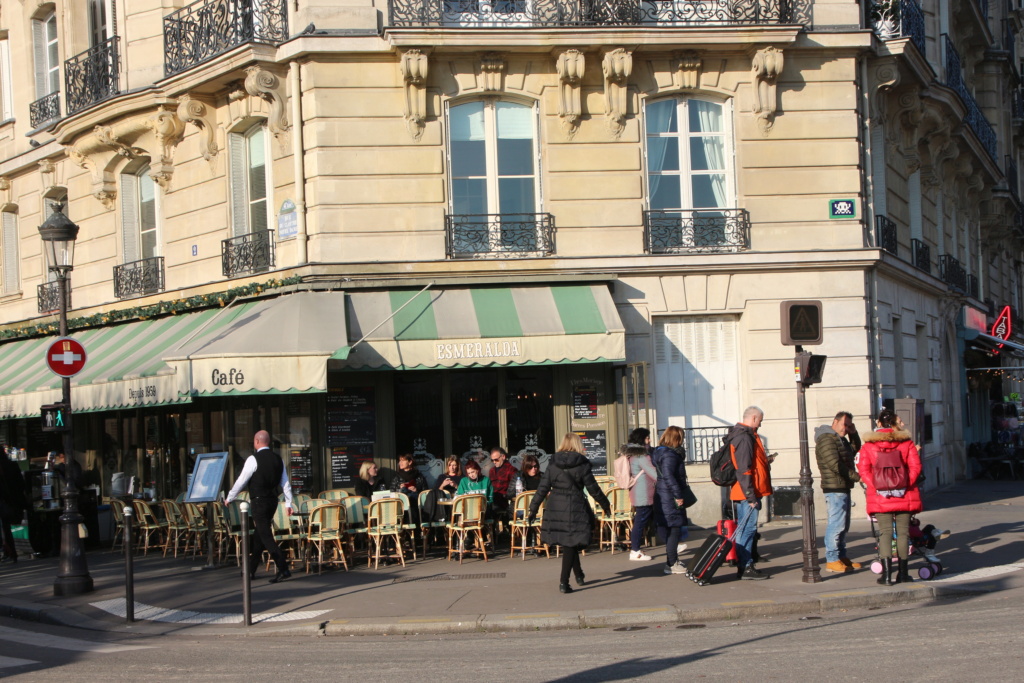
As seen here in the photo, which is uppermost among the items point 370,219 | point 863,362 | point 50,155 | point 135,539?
point 50,155

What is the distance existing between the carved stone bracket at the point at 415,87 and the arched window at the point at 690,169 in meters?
3.35

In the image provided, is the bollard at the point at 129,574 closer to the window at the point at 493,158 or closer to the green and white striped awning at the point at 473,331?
the green and white striped awning at the point at 473,331

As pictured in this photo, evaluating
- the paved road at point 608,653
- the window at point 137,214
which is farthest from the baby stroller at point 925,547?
Result: the window at point 137,214

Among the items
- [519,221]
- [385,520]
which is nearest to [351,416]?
[385,520]

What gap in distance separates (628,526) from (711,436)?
9.10 feet

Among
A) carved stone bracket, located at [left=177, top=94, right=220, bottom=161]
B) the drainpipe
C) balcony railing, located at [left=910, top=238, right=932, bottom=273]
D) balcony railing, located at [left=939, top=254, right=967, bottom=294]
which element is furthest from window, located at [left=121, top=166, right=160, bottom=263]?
balcony railing, located at [left=939, top=254, right=967, bottom=294]

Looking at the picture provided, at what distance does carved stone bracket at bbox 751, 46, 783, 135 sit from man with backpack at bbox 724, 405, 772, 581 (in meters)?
6.19

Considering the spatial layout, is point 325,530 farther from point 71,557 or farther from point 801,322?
point 801,322

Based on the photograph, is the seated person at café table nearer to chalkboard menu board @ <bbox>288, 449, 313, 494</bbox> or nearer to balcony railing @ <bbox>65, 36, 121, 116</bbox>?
chalkboard menu board @ <bbox>288, 449, 313, 494</bbox>

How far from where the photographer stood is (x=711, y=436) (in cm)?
1667

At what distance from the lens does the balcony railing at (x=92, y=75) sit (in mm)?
19109

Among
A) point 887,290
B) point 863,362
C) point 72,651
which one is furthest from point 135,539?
point 887,290

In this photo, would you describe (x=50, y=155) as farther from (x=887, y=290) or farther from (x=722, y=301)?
(x=887, y=290)

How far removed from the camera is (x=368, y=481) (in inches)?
598
